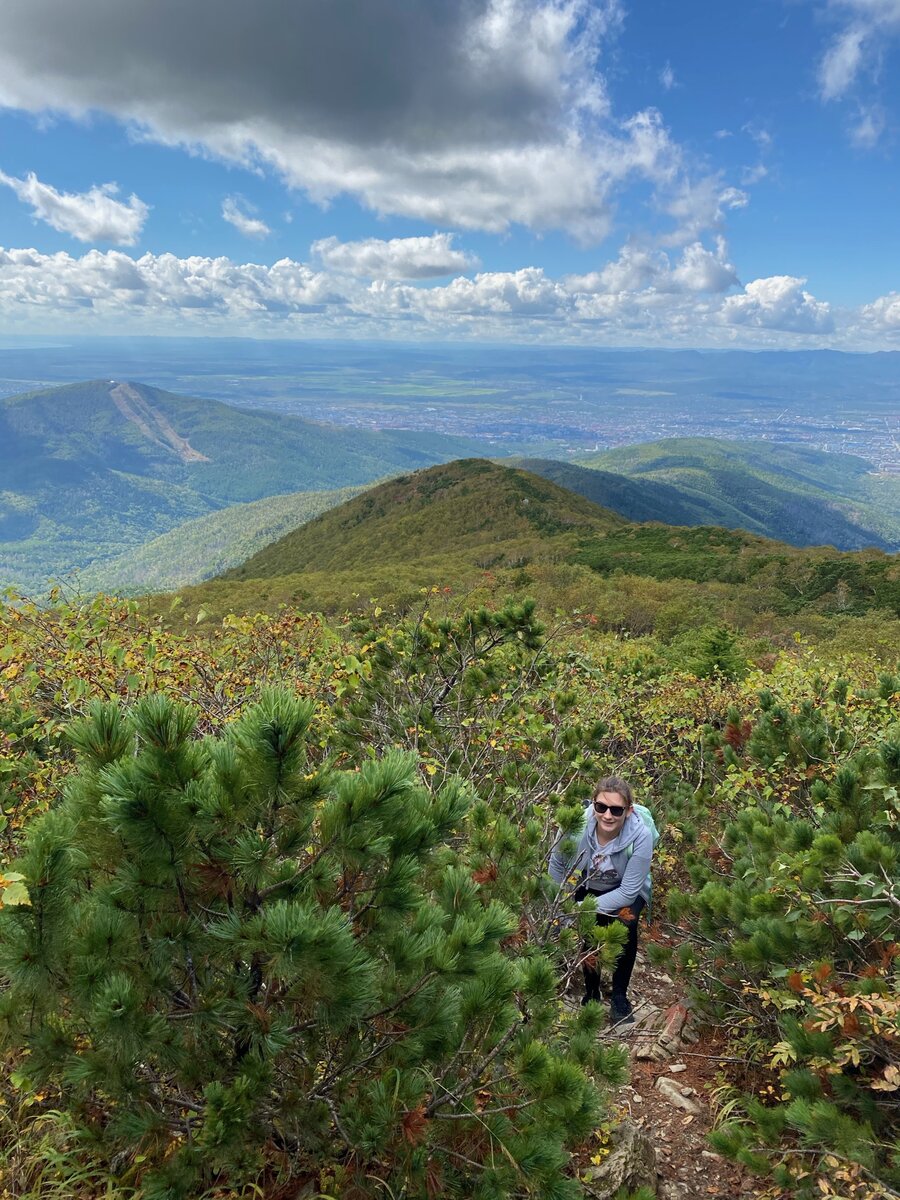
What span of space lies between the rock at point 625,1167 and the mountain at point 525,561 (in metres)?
5.64

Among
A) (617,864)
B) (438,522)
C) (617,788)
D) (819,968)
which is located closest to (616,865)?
(617,864)

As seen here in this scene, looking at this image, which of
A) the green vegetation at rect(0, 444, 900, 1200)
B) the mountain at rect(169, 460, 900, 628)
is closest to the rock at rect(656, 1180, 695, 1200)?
the green vegetation at rect(0, 444, 900, 1200)

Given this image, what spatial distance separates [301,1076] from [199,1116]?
1.13 feet

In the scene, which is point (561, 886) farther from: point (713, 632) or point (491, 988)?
point (713, 632)

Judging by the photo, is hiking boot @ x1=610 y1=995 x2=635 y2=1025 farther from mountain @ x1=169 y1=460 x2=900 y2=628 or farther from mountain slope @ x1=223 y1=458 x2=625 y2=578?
mountain slope @ x1=223 y1=458 x2=625 y2=578

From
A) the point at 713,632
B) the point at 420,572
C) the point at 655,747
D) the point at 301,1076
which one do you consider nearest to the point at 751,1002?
the point at 301,1076

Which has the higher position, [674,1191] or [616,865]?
[616,865]

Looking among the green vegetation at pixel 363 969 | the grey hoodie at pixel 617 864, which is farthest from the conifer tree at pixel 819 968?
the grey hoodie at pixel 617 864

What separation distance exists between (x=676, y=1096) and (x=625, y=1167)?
1426 millimetres

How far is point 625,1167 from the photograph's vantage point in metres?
3.20

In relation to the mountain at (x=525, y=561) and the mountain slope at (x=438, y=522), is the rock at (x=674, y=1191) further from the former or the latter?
the mountain slope at (x=438, y=522)

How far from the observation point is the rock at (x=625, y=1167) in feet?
10.1

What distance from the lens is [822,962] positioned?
337 centimetres

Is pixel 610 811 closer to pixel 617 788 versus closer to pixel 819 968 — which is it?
pixel 617 788
